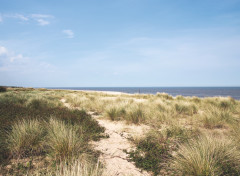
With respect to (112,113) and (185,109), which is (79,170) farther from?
(185,109)

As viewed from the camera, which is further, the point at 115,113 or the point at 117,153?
the point at 115,113

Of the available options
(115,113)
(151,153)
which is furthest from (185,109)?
(151,153)

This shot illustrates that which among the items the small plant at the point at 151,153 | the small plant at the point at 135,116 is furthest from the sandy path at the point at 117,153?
the small plant at the point at 135,116

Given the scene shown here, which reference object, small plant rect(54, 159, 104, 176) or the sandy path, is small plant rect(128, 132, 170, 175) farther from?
small plant rect(54, 159, 104, 176)

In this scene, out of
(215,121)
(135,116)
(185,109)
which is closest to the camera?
(215,121)

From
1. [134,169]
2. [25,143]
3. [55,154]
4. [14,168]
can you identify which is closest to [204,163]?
[134,169]

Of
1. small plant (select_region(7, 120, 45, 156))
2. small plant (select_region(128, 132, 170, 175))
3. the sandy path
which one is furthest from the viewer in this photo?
small plant (select_region(7, 120, 45, 156))

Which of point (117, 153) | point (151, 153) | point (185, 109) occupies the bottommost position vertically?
point (117, 153)

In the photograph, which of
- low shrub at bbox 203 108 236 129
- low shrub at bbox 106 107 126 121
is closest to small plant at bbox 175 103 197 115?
low shrub at bbox 203 108 236 129

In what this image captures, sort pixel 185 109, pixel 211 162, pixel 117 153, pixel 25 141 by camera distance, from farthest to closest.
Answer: pixel 185 109 < pixel 117 153 < pixel 25 141 < pixel 211 162

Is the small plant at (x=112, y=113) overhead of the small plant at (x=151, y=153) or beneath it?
overhead

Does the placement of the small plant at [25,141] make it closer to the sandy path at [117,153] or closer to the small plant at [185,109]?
the sandy path at [117,153]

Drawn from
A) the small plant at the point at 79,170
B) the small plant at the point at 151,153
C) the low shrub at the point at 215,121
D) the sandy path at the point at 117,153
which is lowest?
the sandy path at the point at 117,153

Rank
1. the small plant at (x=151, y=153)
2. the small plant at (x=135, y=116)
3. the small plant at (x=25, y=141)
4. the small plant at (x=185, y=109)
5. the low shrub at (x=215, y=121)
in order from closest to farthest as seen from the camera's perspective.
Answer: the small plant at (x=151, y=153), the small plant at (x=25, y=141), the low shrub at (x=215, y=121), the small plant at (x=135, y=116), the small plant at (x=185, y=109)
